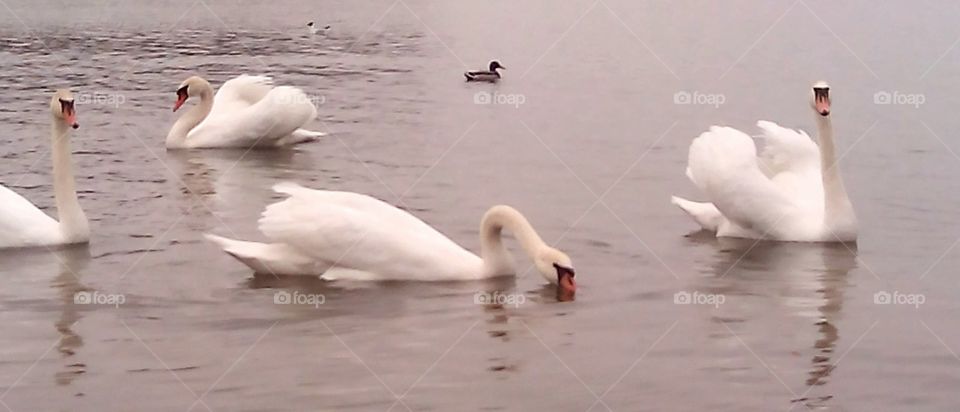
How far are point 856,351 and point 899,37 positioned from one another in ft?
79.5

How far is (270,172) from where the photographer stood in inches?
598

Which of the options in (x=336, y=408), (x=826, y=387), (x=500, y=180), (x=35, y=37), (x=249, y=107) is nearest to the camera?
(x=336, y=408)

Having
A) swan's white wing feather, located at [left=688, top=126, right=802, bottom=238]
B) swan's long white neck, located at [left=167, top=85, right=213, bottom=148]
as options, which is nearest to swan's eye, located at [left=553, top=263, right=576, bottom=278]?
swan's white wing feather, located at [left=688, top=126, right=802, bottom=238]

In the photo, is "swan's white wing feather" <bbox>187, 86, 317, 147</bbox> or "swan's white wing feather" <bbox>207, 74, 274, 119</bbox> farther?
"swan's white wing feather" <bbox>207, 74, 274, 119</bbox>

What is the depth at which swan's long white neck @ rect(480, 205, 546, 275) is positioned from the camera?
33.4ft

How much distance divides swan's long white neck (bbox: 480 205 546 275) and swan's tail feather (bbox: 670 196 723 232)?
7.65 ft

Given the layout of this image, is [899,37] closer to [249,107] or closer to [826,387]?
→ [249,107]

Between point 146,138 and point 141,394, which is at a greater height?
point 146,138

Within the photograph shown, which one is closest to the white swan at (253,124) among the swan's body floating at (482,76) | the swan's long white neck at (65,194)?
the swan's long white neck at (65,194)

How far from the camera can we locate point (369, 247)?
10016 millimetres

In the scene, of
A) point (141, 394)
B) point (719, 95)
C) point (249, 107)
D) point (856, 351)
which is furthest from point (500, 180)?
point (719, 95)

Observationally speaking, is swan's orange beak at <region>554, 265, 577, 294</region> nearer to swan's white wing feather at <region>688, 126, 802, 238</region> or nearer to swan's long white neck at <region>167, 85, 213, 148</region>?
swan's white wing feather at <region>688, 126, 802, 238</region>

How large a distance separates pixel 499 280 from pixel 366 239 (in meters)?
0.88

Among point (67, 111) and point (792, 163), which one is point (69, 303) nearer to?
point (67, 111)
